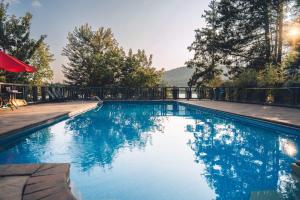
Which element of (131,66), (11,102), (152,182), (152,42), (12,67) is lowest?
(152,182)

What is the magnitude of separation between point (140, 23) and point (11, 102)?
11.6 metres

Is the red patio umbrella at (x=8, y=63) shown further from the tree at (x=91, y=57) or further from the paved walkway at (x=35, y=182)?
the tree at (x=91, y=57)

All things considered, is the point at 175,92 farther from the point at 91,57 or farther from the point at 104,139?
the point at 104,139

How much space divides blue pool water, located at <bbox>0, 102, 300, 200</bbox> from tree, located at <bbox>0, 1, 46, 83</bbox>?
17232mm

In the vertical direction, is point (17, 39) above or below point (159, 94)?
above

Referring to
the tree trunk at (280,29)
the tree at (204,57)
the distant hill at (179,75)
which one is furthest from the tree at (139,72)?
the distant hill at (179,75)

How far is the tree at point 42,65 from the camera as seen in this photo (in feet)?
81.9

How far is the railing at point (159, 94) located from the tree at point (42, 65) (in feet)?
22.3

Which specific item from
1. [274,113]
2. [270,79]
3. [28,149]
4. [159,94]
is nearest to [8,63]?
[28,149]

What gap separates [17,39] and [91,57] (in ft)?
24.6

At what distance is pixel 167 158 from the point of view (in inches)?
206

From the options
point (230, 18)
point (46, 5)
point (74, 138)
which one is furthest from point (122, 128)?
point (230, 18)

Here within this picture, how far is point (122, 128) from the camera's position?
868 cm

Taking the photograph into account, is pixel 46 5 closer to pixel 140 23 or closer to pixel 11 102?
pixel 140 23
